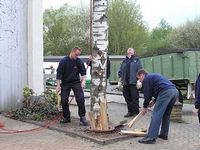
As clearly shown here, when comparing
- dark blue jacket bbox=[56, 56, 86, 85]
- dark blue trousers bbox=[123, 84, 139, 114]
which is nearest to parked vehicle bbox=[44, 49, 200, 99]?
dark blue trousers bbox=[123, 84, 139, 114]

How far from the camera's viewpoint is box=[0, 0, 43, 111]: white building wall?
12.0 meters

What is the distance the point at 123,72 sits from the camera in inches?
476

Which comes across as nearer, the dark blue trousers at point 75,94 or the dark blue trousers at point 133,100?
the dark blue trousers at point 75,94

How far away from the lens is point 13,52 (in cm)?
1223

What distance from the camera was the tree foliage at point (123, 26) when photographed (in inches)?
2164

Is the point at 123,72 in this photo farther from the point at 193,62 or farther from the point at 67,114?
the point at 193,62

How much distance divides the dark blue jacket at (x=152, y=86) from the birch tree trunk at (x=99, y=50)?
131cm

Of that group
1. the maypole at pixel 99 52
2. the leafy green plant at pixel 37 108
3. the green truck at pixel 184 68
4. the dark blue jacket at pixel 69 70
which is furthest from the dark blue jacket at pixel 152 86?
the green truck at pixel 184 68

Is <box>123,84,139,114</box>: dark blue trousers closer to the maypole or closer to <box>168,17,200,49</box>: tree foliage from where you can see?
the maypole

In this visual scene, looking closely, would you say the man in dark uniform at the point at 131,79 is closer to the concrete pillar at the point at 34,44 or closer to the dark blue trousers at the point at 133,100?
the dark blue trousers at the point at 133,100

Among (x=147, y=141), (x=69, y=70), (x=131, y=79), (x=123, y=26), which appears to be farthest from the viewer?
(x=123, y=26)

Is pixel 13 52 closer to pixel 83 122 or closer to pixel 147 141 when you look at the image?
pixel 83 122

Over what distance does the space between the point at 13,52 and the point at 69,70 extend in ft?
8.63

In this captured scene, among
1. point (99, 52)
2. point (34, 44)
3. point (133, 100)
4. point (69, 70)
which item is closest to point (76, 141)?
point (99, 52)
